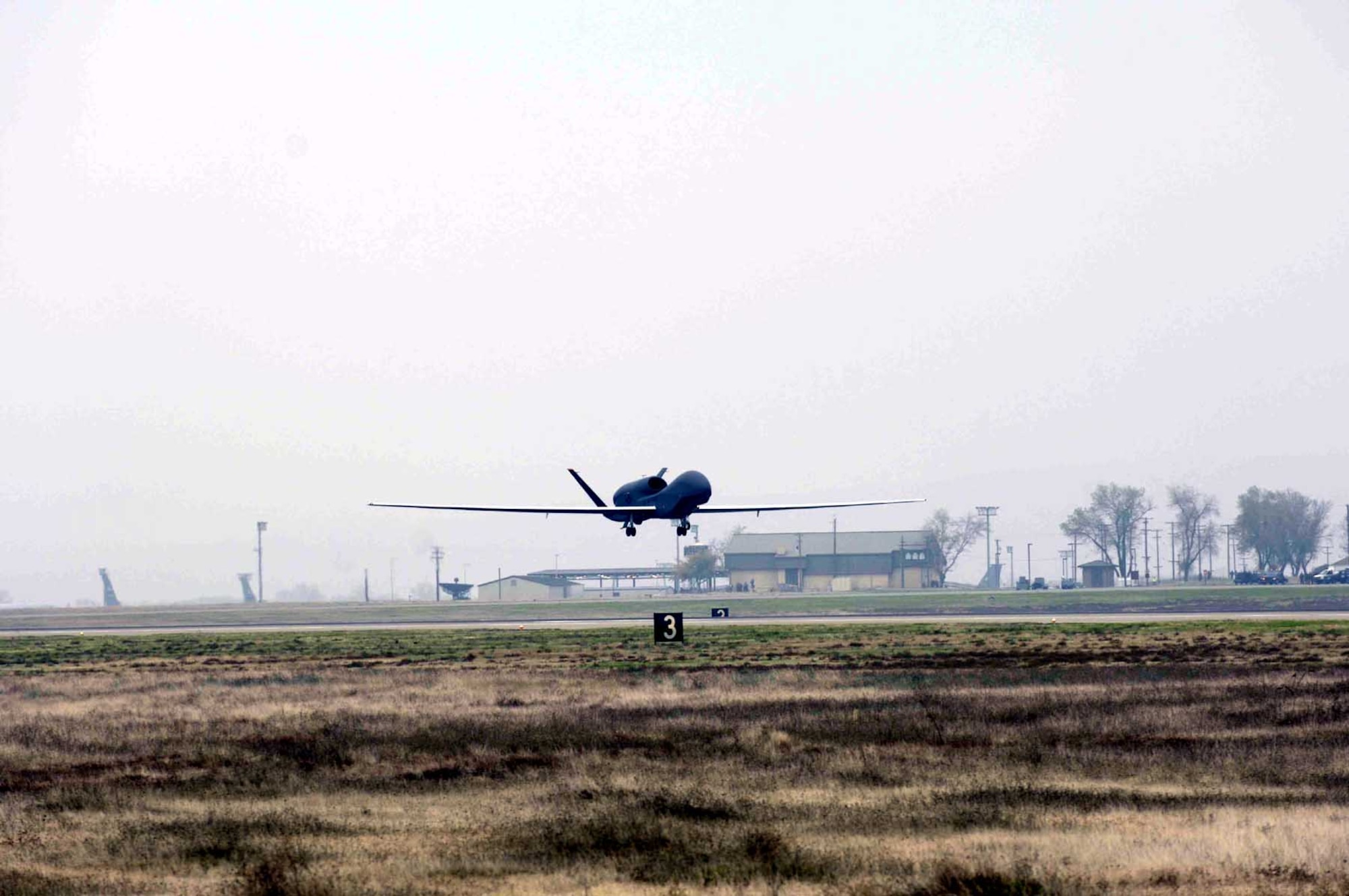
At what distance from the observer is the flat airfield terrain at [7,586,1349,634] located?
116 meters

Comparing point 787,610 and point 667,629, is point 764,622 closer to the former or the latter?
point 667,629

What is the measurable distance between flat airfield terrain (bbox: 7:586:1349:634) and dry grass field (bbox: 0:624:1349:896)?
5657cm

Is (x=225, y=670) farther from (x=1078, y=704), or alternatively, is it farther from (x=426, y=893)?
(x=426, y=893)

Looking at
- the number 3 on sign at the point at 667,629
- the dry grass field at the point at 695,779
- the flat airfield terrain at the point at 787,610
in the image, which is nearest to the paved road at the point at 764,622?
the flat airfield terrain at the point at 787,610

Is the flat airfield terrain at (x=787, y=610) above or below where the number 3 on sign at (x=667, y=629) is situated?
below

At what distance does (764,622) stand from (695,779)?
7472cm

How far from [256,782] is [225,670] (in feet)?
111

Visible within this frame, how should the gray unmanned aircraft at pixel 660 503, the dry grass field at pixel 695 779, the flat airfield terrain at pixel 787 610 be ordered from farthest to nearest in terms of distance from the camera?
the flat airfield terrain at pixel 787 610, the gray unmanned aircraft at pixel 660 503, the dry grass field at pixel 695 779

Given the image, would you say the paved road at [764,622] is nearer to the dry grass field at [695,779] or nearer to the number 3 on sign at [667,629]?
the number 3 on sign at [667,629]

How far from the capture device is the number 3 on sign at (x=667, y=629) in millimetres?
75375

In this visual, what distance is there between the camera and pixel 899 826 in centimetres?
2414

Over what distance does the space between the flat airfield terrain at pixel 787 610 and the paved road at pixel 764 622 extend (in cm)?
81

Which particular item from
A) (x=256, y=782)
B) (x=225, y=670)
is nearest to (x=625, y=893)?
(x=256, y=782)

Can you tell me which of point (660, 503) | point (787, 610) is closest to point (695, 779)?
point (660, 503)
